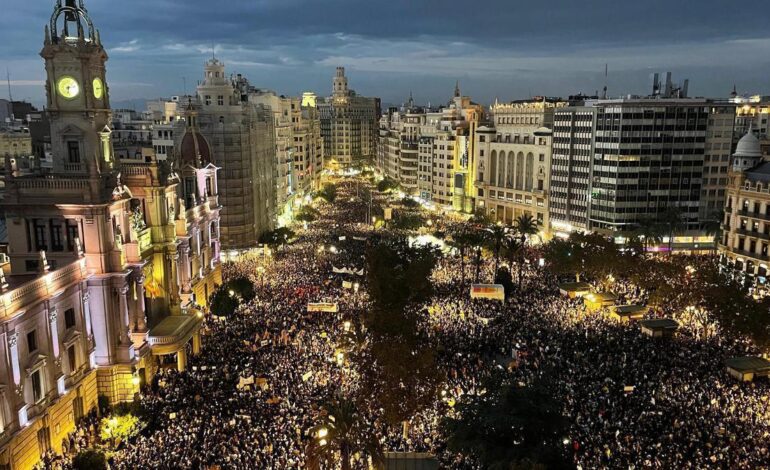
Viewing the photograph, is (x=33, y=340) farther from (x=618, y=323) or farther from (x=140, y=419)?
(x=618, y=323)

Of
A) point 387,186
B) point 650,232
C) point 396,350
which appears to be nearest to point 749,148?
point 650,232

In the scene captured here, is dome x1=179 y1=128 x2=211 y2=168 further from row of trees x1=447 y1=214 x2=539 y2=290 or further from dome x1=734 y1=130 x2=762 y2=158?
dome x1=734 y1=130 x2=762 y2=158

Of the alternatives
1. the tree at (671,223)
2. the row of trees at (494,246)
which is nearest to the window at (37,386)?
the row of trees at (494,246)

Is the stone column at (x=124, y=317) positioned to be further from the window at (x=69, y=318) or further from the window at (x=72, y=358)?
the window at (x=72, y=358)

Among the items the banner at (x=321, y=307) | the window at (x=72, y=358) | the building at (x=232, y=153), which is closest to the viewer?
the window at (x=72, y=358)

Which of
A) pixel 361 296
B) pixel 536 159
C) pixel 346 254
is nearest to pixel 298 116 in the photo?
pixel 536 159
